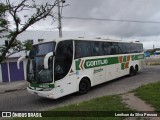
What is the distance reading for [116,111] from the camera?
6816 mm

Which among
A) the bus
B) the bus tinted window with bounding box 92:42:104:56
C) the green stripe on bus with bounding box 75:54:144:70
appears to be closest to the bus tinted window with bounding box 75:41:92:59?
the bus

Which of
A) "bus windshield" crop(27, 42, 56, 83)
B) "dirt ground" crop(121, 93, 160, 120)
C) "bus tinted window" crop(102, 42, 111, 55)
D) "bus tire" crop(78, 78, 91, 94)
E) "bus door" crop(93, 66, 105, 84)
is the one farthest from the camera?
"bus tinted window" crop(102, 42, 111, 55)

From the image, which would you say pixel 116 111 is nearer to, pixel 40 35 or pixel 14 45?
pixel 14 45

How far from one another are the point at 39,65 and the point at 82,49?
2.80 metres

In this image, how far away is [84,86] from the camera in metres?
11.8

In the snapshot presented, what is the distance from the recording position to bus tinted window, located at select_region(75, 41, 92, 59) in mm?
11406

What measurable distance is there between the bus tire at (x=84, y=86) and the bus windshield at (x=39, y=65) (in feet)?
7.85

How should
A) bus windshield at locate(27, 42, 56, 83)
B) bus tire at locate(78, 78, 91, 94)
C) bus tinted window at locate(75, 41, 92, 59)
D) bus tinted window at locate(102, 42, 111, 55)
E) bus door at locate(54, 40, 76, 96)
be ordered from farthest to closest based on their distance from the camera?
bus tinted window at locate(102, 42, 111, 55) → bus tire at locate(78, 78, 91, 94) → bus tinted window at locate(75, 41, 92, 59) → bus door at locate(54, 40, 76, 96) → bus windshield at locate(27, 42, 56, 83)

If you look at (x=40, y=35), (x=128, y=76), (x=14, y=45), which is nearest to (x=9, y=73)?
(x=40, y=35)

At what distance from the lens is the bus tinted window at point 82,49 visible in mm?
11406

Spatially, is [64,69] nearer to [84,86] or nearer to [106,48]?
[84,86]

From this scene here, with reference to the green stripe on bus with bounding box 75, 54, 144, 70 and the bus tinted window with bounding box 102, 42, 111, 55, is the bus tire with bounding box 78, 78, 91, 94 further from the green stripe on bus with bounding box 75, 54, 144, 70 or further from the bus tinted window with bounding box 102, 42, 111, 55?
the bus tinted window with bounding box 102, 42, 111, 55

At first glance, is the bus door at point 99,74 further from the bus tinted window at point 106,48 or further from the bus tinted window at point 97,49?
the bus tinted window at point 106,48

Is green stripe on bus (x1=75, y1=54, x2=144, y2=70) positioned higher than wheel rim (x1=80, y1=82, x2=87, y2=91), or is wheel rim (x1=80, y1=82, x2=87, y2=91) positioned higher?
green stripe on bus (x1=75, y1=54, x2=144, y2=70)
